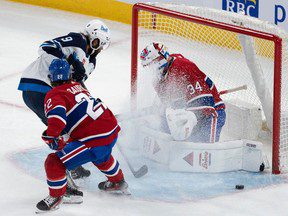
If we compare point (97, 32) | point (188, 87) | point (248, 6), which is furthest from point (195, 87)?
point (248, 6)

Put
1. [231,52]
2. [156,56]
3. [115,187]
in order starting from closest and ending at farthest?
[115,187], [156,56], [231,52]

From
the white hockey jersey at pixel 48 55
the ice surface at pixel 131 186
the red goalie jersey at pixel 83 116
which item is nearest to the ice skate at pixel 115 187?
the ice surface at pixel 131 186

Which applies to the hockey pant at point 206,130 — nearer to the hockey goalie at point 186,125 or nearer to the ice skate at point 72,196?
the hockey goalie at point 186,125

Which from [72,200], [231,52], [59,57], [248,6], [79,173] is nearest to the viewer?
[72,200]

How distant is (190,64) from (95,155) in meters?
1.01

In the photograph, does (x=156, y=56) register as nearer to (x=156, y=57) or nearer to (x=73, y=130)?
(x=156, y=57)

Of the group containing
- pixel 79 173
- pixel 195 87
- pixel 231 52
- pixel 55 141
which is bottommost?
pixel 79 173

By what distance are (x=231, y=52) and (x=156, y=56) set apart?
0.96m

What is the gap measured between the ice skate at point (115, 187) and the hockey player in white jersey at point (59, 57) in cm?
46

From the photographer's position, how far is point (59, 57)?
5000 millimetres

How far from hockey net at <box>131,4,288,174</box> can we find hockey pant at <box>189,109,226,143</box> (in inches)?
12.7

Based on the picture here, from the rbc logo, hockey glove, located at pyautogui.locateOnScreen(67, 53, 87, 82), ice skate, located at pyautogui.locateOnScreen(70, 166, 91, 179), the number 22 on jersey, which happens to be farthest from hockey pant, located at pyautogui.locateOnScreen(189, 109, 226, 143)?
the rbc logo

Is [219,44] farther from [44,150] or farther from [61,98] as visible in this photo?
[61,98]

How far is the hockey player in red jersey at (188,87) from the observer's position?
5.36 m
